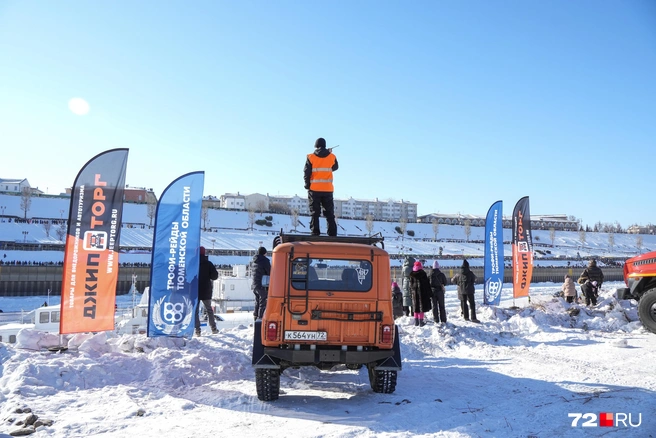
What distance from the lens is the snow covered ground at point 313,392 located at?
5.61 m

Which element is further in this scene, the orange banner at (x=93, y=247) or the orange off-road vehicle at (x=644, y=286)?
the orange off-road vehicle at (x=644, y=286)

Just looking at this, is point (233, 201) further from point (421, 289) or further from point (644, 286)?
point (644, 286)

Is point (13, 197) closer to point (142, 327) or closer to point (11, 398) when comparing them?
point (142, 327)

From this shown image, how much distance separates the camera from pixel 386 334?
6781 mm

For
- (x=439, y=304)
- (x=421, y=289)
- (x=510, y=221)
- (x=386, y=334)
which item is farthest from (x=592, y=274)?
(x=510, y=221)

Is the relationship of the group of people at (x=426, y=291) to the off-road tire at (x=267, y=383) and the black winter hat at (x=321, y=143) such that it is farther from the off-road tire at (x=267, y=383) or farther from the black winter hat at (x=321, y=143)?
the off-road tire at (x=267, y=383)

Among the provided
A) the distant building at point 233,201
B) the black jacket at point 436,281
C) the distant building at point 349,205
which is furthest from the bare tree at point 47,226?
the distant building at point 349,205

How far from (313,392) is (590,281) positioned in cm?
1483

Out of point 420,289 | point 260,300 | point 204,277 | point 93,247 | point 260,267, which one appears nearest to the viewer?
point 93,247

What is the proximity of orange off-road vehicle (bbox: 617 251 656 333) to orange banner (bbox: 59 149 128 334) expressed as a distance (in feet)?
41.9

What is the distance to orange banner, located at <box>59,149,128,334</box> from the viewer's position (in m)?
9.26

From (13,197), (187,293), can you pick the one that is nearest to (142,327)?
(187,293)

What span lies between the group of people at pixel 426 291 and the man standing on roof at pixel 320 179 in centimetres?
445

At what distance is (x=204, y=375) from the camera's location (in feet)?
26.7
